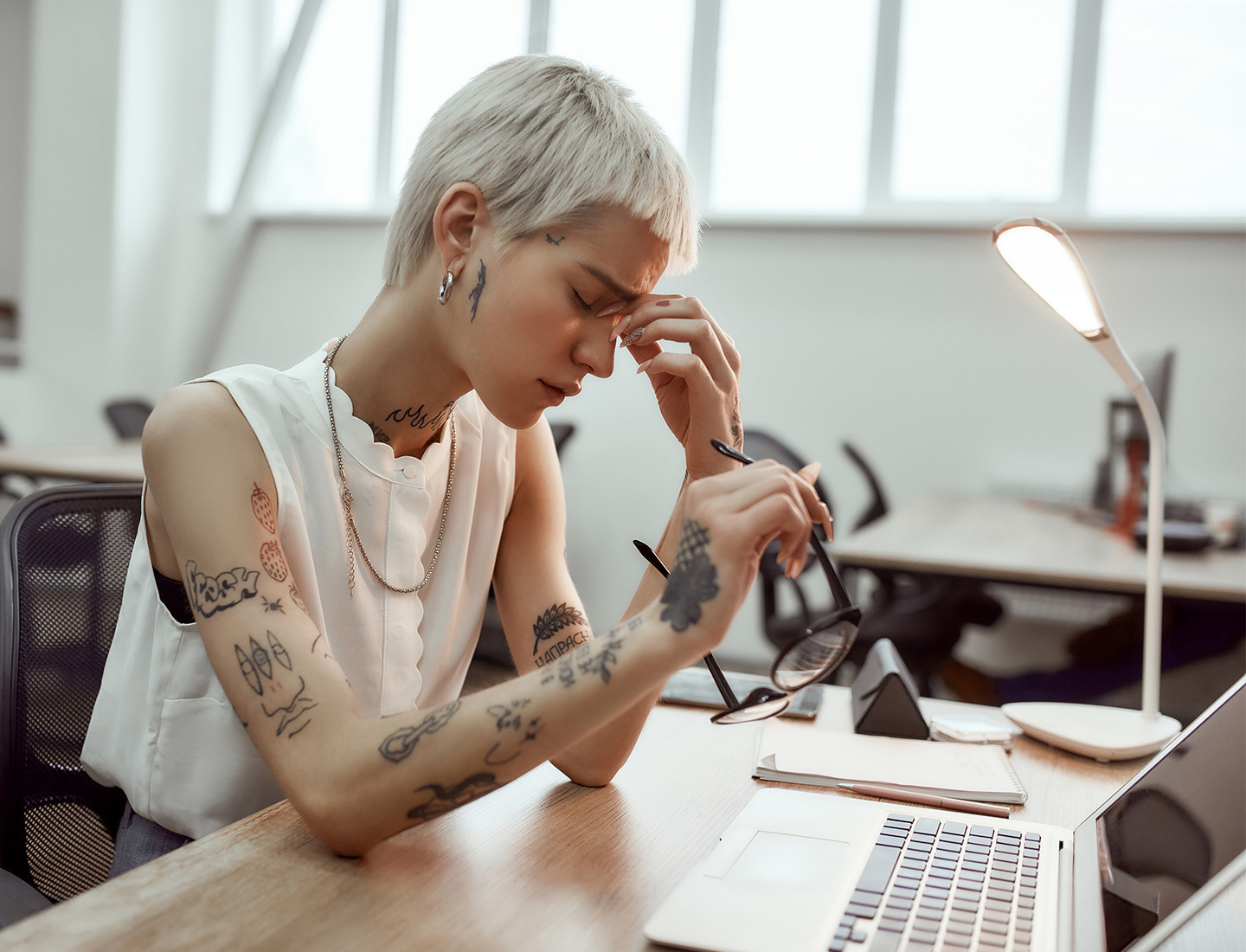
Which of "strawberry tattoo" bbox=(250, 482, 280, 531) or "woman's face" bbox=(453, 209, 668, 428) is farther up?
"woman's face" bbox=(453, 209, 668, 428)

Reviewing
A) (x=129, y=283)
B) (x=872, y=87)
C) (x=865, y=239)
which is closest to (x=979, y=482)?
(x=865, y=239)

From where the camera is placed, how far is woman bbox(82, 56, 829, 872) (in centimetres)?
73

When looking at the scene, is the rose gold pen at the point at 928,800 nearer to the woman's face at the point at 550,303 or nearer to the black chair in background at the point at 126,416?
the woman's face at the point at 550,303

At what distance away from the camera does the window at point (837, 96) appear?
3.85m

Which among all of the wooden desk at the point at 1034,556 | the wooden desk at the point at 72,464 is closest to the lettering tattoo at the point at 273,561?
the wooden desk at the point at 1034,556

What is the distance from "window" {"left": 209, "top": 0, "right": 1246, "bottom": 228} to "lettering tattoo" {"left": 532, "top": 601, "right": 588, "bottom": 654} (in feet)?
9.87

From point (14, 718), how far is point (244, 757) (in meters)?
0.21

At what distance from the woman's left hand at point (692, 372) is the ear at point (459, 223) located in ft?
0.53

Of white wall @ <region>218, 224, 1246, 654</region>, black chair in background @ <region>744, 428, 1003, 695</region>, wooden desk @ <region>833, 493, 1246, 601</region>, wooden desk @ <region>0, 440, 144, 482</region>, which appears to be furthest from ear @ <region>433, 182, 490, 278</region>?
white wall @ <region>218, 224, 1246, 654</region>

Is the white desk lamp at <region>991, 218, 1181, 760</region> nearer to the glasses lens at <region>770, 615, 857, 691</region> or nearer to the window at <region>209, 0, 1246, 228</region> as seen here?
the glasses lens at <region>770, 615, 857, 691</region>

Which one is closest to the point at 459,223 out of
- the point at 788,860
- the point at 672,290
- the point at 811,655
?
the point at 811,655

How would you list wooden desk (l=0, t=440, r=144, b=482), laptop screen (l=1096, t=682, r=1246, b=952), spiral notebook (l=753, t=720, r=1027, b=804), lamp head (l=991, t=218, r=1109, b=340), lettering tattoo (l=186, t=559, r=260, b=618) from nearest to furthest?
1. laptop screen (l=1096, t=682, r=1246, b=952)
2. lettering tattoo (l=186, t=559, r=260, b=618)
3. spiral notebook (l=753, t=720, r=1027, b=804)
4. lamp head (l=991, t=218, r=1109, b=340)
5. wooden desk (l=0, t=440, r=144, b=482)

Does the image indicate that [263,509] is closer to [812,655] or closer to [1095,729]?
[812,655]

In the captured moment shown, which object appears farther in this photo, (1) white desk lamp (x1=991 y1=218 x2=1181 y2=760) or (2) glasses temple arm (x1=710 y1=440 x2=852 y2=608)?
(1) white desk lamp (x1=991 y1=218 x2=1181 y2=760)
